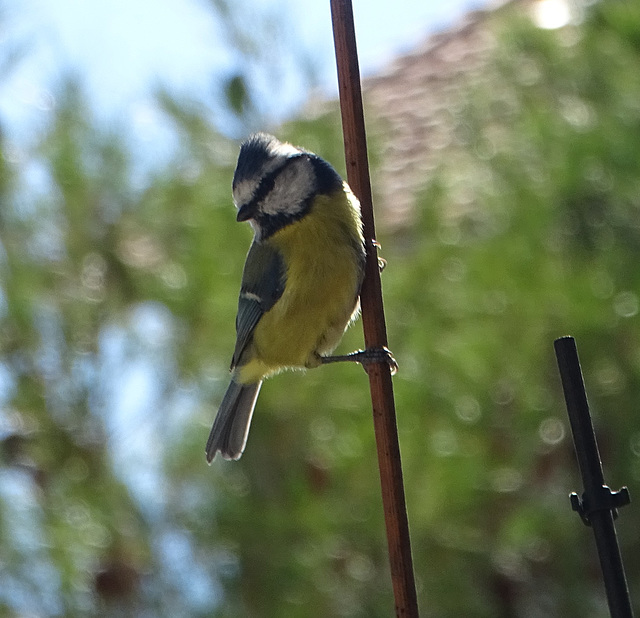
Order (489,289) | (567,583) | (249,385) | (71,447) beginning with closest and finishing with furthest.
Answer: (249,385), (567,583), (489,289), (71,447)

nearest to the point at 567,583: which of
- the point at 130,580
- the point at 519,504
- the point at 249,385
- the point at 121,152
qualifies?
the point at 519,504

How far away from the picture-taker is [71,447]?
1.63 meters

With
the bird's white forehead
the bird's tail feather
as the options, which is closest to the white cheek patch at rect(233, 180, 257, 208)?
the bird's white forehead

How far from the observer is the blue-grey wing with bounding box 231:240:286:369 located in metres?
1.11

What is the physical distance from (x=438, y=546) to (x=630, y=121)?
2.40 feet

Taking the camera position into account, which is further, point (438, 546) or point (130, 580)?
point (130, 580)

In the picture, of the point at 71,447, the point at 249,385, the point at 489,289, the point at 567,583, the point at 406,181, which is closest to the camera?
the point at 249,385

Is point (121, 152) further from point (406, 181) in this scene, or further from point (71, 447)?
point (406, 181)

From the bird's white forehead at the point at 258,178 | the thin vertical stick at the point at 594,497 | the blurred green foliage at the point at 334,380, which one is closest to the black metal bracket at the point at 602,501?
the thin vertical stick at the point at 594,497

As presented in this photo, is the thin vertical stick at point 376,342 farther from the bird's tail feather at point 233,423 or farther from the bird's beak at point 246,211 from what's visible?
the bird's tail feather at point 233,423

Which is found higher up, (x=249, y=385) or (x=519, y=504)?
(x=249, y=385)

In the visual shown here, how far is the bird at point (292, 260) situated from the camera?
39.7 inches

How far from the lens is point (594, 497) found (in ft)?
1.66

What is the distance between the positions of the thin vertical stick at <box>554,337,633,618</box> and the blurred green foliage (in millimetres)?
871
